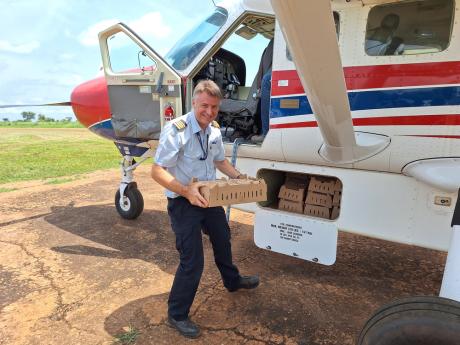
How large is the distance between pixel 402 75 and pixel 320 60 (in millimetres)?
1293

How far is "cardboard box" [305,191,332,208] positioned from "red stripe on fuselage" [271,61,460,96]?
40.0 inches

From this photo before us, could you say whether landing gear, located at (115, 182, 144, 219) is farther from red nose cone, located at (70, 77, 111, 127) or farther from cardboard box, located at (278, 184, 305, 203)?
cardboard box, located at (278, 184, 305, 203)

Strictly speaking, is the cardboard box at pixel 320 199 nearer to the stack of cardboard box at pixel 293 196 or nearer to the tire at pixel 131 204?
the stack of cardboard box at pixel 293 196

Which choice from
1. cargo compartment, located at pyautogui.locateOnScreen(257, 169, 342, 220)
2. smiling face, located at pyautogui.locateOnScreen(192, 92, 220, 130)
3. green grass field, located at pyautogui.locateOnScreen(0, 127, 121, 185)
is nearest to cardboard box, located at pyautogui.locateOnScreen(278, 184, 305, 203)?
cargo compartment, located at pyautogui.locateOnScreen(257, 169, 342, 220)

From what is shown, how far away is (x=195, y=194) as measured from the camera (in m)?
2.44

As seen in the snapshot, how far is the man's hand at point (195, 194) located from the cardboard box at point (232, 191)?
25mm

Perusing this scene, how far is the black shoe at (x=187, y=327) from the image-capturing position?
9.37 feet

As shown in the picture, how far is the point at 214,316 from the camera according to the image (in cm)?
315

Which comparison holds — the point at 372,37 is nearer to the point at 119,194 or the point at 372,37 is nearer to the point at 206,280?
the point at 206,280

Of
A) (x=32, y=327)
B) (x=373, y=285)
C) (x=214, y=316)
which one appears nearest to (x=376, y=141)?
(x=373, y=285)

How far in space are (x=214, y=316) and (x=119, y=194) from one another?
2909 mm

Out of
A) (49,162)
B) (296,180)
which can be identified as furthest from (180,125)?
(49,162)

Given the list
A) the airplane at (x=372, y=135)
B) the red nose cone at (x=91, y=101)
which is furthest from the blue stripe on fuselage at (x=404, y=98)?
the red nose cone at (x=91, y=101)

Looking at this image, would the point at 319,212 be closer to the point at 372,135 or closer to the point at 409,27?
the point at 372,135
